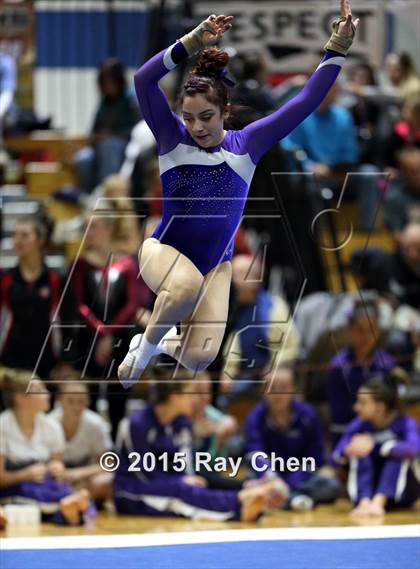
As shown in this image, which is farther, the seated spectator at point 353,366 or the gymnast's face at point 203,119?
the seated spectator at point 353,366

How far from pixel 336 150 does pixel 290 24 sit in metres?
0.81

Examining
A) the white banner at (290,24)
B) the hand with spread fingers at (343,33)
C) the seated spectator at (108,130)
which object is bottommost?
the seated spectator at (108,130)

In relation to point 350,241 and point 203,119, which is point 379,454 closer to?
point 350,241

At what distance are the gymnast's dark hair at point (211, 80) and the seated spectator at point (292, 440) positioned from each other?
8.15 feet

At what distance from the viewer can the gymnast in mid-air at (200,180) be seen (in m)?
4.89

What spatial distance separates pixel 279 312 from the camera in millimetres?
7539

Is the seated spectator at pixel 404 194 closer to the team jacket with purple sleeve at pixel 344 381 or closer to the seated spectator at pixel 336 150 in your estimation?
the seated spectator at pixel 336 150

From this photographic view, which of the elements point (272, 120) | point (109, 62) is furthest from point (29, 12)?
point (272, 120)

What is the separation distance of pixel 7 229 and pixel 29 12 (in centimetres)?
293

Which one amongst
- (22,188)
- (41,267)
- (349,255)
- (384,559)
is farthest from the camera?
(22,188)

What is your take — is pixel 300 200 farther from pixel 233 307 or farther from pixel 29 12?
pixel 29 12

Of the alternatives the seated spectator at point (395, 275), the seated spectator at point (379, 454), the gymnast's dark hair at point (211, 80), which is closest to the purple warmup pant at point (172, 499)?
the seated spectator at point (379, 454)

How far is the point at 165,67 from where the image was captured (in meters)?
4.83

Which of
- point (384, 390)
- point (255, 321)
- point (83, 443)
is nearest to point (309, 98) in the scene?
point (255, 321)
